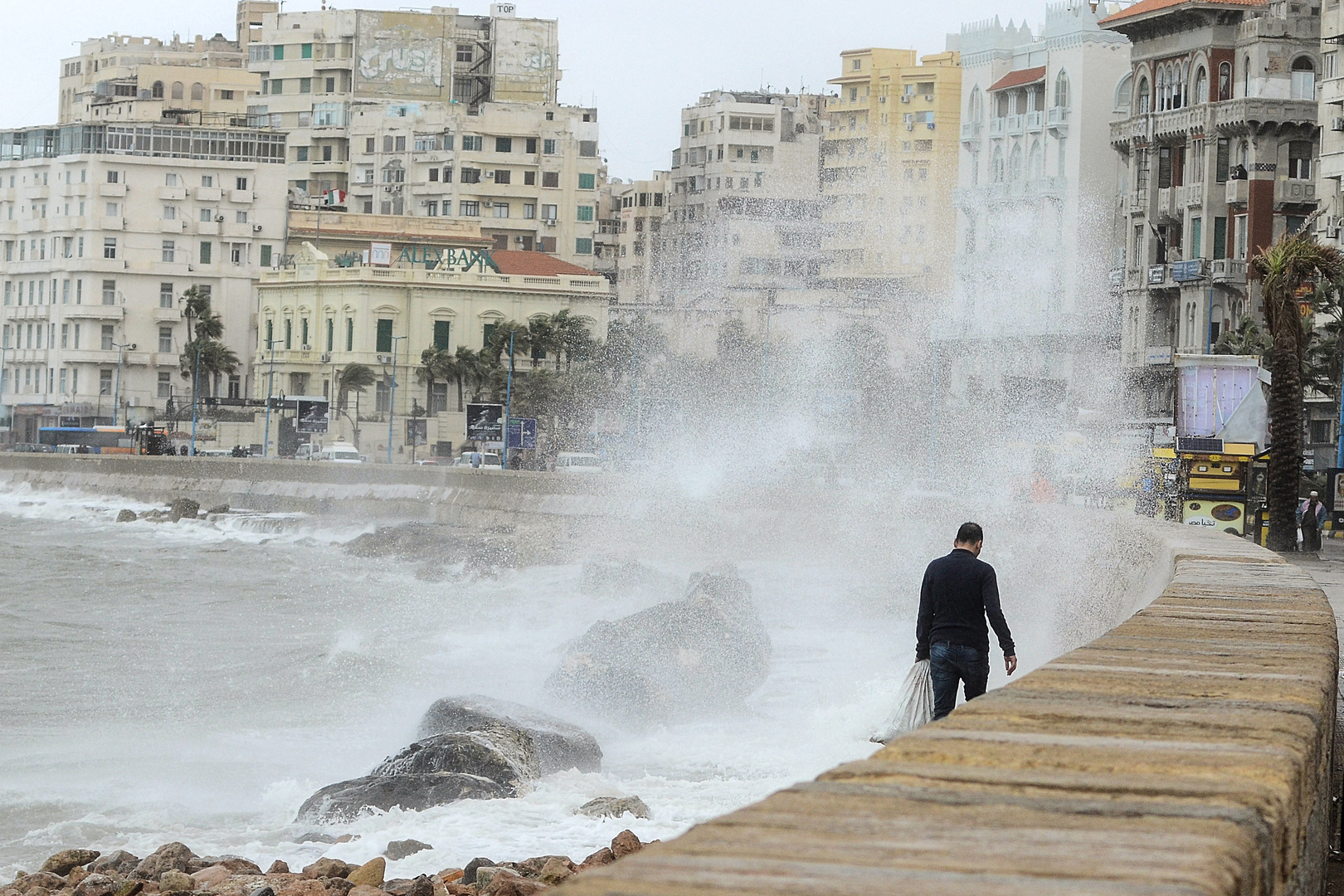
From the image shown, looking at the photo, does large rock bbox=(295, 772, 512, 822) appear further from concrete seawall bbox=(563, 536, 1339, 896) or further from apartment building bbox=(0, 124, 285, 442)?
apartment building bbox=(0, 124, 285, 442)

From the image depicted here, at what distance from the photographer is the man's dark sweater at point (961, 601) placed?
9547mm

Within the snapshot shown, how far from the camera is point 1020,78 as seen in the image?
84.2 m

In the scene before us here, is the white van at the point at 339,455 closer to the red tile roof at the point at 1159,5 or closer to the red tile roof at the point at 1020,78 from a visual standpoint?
the red tile roof at the point at 1159,5

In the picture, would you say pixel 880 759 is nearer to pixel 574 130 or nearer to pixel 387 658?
pixel 387 658

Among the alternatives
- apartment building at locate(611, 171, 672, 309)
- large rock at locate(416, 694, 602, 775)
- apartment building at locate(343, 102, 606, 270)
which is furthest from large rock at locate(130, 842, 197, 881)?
apartment building at locate(611, 171, 672, 309)

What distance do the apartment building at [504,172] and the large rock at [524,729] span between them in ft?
288

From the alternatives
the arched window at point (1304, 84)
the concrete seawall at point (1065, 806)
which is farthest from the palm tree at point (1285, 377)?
the arched window at point (1304, 84)

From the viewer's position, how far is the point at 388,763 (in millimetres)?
14273

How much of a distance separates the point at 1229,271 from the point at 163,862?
5491 centimetres

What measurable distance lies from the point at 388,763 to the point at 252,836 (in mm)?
1404

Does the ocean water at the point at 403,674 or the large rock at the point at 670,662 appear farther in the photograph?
the large rock at the point at 670,662

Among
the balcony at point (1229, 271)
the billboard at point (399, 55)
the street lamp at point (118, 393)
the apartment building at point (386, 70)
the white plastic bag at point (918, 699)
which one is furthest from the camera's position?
the billboard at point (399, 55)

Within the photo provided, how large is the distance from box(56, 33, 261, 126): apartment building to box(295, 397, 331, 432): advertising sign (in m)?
45.1

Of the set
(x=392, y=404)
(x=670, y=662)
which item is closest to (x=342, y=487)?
(x=392, y=404)
